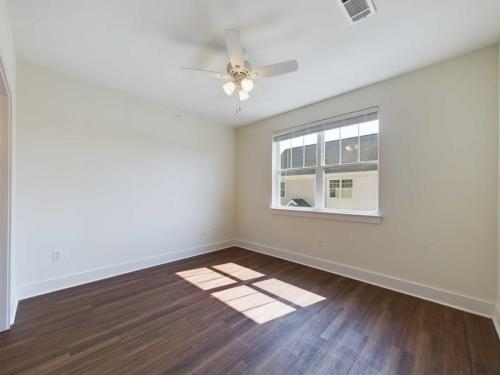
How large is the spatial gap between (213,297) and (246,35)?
271 cm

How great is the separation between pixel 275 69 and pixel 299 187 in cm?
223

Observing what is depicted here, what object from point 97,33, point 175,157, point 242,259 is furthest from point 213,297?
point 97,33

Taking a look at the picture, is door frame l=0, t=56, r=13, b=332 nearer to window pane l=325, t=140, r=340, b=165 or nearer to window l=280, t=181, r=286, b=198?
window l=280, t=181, r=286, b=198

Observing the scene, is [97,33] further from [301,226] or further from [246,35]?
[301,226]

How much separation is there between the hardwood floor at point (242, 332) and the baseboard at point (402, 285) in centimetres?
10

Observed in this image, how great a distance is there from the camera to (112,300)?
2438 mm

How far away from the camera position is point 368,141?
3006 mm

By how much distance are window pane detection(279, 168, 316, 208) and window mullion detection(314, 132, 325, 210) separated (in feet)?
0.35

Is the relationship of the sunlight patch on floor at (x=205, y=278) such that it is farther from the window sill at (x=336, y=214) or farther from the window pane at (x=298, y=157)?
the window pane at (x=298, y=157)

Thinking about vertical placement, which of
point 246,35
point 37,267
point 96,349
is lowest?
point 96,349

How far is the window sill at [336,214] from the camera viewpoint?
2.86 metres

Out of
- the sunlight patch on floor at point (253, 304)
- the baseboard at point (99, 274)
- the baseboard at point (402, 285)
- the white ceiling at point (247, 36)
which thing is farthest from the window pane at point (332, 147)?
the baseboard at point (99, 274)

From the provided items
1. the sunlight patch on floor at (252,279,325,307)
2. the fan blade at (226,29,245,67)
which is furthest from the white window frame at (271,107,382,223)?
the fan blade at (226,29,245,67)

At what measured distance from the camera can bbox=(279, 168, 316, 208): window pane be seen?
3682 millimetres
